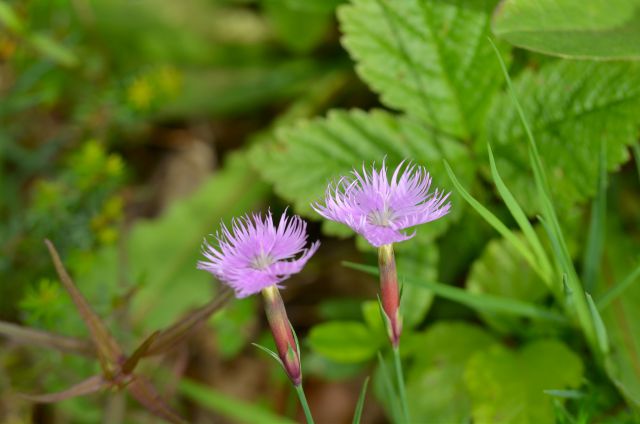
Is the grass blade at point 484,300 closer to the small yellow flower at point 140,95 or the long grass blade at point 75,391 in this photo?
the long grass blade at point 75,391

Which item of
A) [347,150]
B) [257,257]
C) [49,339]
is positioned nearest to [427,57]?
[347,150]

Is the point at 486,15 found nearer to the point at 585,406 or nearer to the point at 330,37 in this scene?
the point at 585,406

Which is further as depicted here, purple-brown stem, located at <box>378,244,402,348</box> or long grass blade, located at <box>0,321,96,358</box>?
long grass blade, located at <box>0,321,96,358</box>

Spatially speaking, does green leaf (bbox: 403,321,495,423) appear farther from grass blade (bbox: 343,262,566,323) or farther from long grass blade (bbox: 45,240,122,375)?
long grass blade (bbox: 45,240,122,375)

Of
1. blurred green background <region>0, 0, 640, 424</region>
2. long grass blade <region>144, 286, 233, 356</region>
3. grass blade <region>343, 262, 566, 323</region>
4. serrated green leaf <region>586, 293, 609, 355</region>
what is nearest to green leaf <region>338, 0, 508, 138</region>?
blurred green background <region>0, 0, 640, 424</region>

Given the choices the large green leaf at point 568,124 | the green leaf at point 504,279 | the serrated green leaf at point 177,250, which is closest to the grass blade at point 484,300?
the green leaf at point 504,279

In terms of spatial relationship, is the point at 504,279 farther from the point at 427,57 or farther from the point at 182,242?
the point at 182,242
